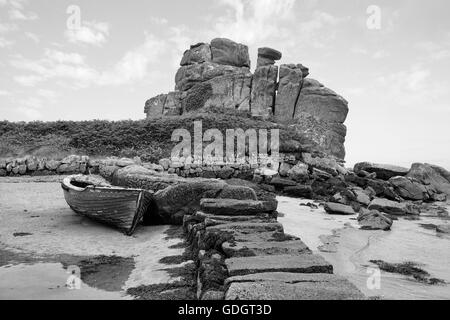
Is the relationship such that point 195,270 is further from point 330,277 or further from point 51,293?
point 330,277

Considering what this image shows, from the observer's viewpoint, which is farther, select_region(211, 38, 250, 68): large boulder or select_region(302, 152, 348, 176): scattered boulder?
select_region(211, 38, 250, 68): large boulder

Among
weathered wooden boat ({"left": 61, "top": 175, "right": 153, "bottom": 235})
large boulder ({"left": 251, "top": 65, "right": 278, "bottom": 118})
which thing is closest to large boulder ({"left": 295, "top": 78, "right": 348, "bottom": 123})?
large boulder ({"left": 251, "top": 65, "right": 278, "bottom": 118})

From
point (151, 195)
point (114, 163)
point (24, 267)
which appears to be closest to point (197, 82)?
point (114, 163)

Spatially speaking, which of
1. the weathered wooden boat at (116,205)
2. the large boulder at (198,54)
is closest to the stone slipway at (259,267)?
the weathered wooden boat at (116,205)

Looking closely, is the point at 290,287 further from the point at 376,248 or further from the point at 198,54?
the point at 198,54

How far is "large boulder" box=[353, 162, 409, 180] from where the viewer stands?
2191cm

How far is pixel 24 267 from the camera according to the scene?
19.1 ft

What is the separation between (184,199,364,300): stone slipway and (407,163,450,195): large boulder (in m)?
18.5

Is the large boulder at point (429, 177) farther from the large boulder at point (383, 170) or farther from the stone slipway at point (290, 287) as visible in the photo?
the stone slipway at point (290, 287)

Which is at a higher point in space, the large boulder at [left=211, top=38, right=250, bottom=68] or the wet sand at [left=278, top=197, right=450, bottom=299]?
the large boulder at [left=211, top=38, right=250, bottom=68]

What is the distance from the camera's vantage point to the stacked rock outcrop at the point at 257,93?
3288 centimetres

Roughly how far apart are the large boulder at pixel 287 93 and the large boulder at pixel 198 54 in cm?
879

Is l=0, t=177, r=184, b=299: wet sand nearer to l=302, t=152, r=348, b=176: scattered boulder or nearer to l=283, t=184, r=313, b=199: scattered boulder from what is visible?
l=283, t=184, r=313, b=199: scattered boulder

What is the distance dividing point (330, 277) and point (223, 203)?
3696 millimetres
